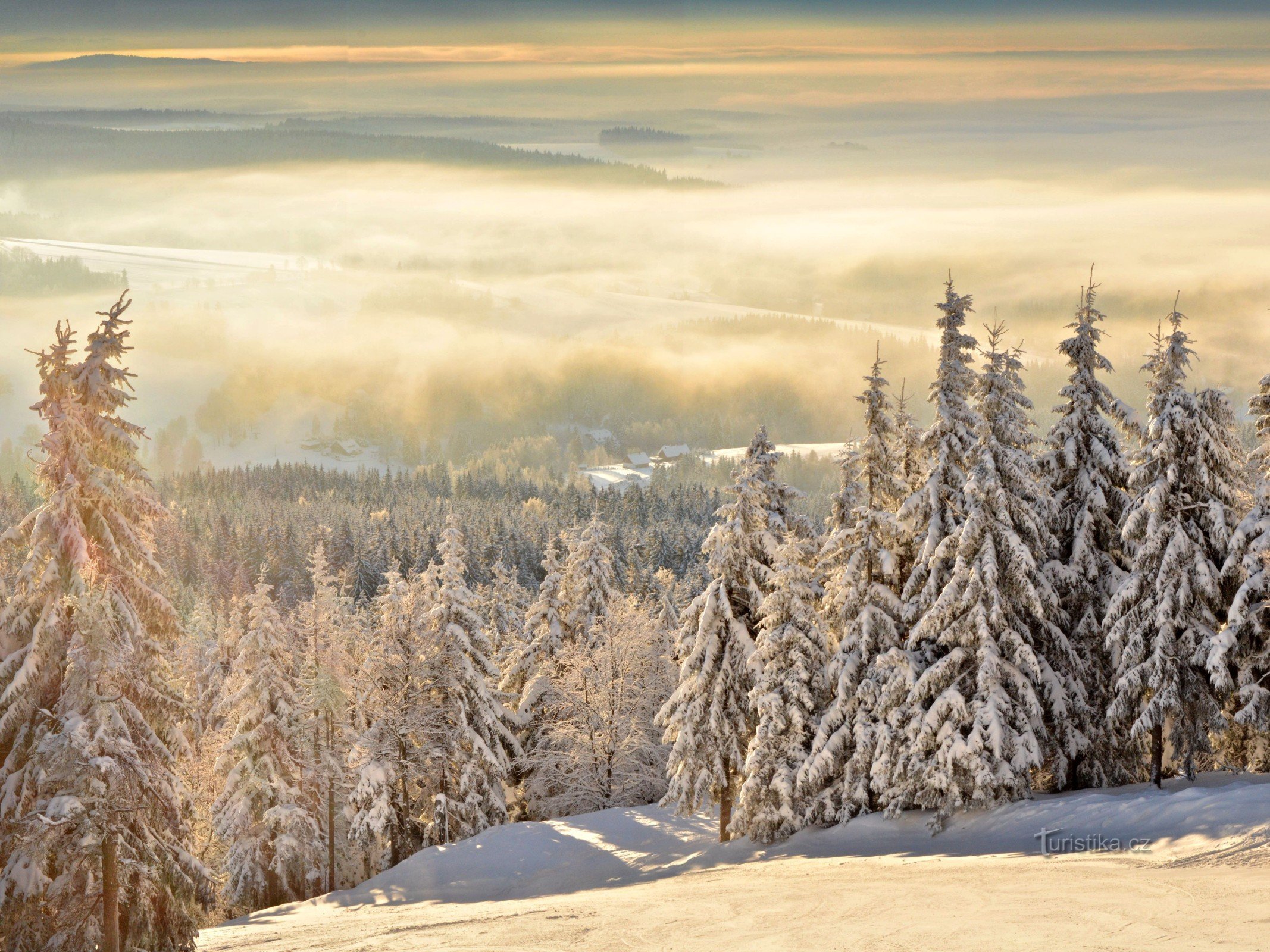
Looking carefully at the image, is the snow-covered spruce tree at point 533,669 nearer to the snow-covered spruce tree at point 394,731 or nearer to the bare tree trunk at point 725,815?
the snow-covered spruce tree at point 394,731

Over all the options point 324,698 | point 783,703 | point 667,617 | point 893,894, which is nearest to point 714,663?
point 783,703

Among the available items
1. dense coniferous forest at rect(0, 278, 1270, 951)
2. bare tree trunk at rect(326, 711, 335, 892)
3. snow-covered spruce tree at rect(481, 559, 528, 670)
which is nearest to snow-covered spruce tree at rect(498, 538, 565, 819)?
dense coniferous forest at rect(0, 278, 1270, 951)

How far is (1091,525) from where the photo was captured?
3441 cm

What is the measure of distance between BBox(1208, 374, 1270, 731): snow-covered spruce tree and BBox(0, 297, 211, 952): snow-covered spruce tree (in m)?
26.5

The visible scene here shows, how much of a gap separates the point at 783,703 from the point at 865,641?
3.29 meters

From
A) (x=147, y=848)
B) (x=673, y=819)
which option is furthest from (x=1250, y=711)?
(x=147, y=848)

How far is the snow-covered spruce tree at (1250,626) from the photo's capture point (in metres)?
29.5

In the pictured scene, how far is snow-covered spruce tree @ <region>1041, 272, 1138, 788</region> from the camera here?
33.8 metres

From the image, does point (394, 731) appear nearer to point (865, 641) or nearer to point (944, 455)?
point (865, 641)

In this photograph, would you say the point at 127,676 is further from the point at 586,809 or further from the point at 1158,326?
the point at 586,809

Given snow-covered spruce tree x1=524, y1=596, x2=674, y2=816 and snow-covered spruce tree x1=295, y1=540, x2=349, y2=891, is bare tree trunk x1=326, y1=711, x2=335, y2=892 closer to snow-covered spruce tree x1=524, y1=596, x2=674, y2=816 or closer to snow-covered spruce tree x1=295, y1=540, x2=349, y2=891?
snow-covered spruce tree x1=295, y1=540, x2=349, y2=891

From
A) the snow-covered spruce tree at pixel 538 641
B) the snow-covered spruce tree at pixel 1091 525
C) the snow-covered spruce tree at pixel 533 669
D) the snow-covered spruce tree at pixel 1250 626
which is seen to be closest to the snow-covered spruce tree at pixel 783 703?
the snow-covered spruce tree at pixel 1091 525

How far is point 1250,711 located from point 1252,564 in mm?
3989

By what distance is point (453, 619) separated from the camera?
1844 inches
